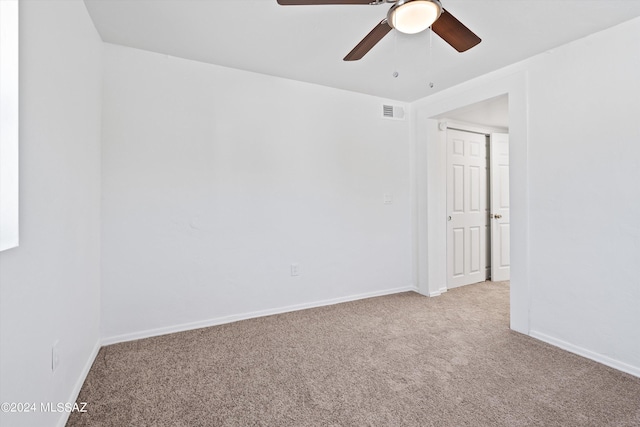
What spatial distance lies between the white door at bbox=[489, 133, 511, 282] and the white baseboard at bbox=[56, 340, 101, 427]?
458 cm

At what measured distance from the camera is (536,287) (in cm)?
262

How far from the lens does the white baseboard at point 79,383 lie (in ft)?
5.13

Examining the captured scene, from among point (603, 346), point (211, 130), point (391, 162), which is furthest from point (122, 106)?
point (603, 346)

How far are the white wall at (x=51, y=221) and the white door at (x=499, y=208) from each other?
460 centimetres

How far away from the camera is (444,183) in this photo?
152 inches

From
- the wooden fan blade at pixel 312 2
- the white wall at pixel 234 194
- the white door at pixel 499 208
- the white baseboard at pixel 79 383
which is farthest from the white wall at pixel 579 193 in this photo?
the white baseboard at pixel 79 383

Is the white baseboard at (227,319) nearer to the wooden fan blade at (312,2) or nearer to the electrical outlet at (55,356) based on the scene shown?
the electrical outlet at (55,356)

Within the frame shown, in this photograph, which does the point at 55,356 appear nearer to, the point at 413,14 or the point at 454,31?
the point at 413,14

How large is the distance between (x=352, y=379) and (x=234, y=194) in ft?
6.17

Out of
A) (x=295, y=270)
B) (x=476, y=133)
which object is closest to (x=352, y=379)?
(x=295, y=270)

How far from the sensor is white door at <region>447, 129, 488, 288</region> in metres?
4.03

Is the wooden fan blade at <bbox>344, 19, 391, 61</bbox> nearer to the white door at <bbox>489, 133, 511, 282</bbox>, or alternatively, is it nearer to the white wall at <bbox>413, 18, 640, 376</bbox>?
the white wall at <bbox>413, 18, 640, 376</bbox>

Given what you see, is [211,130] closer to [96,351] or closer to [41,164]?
[41,164]

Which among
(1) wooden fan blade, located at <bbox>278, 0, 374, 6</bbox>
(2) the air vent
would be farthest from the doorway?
(1) wooden fan blade, located at <bbox>278, 0, 374, 6</bbox>
